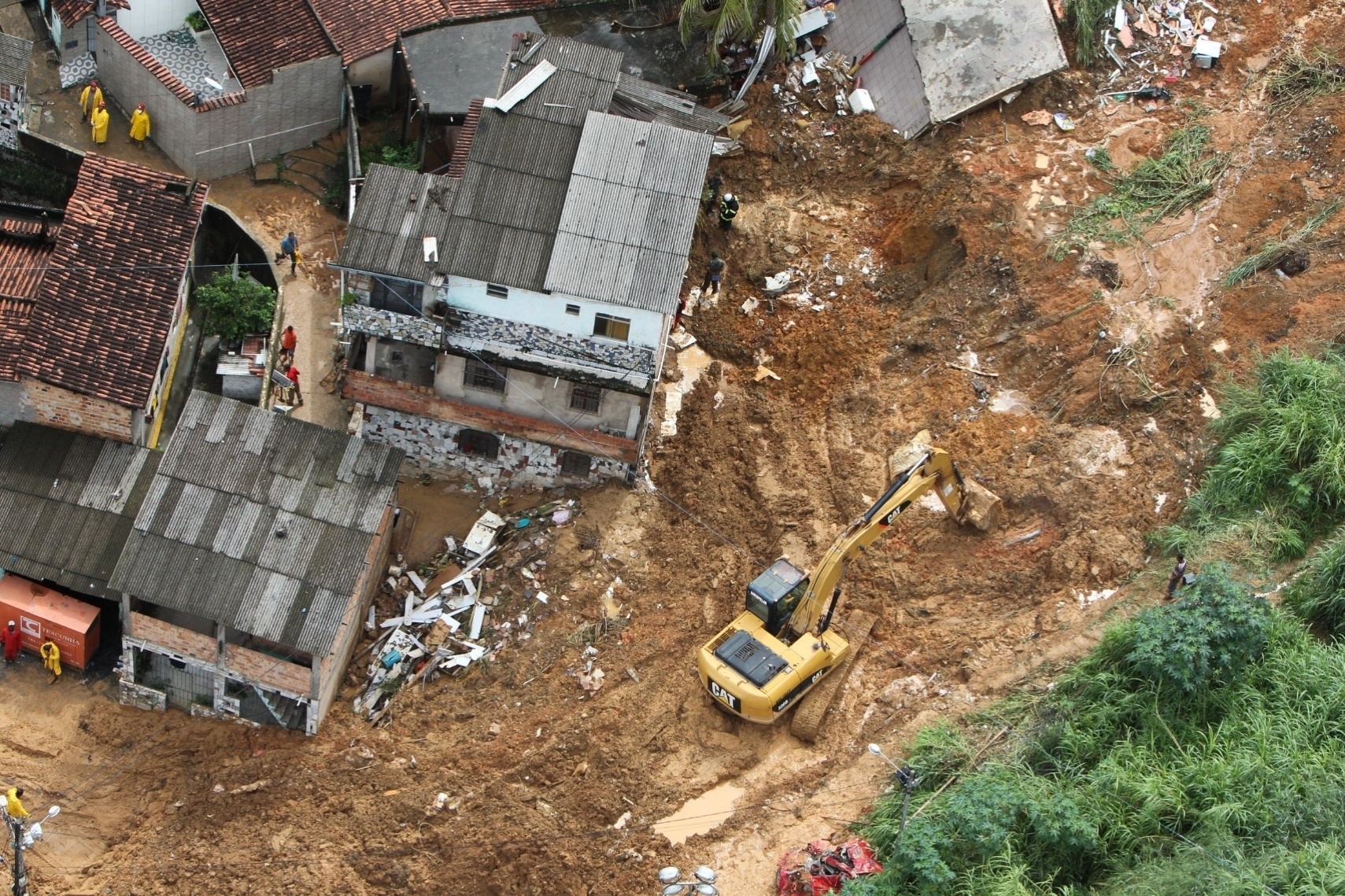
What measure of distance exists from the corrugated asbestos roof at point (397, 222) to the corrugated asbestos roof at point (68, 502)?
7099mm

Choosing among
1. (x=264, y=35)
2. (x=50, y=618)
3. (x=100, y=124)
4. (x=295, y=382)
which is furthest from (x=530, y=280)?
(x=100, y=124)

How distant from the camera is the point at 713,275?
144 feet

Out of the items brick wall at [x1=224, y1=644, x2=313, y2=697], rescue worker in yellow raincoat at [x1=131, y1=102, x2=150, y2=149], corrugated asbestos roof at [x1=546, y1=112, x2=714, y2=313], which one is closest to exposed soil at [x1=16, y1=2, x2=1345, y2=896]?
brick wall at [x1=224, y1=644, x2=313, y2=697]

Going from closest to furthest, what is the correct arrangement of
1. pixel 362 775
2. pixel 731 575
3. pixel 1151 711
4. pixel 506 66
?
pixel 1151 711, pixel 362 775, pixel 731 575, pixel 506 66

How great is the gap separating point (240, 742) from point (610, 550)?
9688 millimetres

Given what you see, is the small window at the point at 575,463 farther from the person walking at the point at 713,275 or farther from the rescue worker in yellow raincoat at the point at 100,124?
the rescue worker in yellow raincoat at the point at 100,124

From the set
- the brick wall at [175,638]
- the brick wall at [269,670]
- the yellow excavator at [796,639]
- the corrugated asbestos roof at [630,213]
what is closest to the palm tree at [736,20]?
the corrugated asbestos roof at [630,213]

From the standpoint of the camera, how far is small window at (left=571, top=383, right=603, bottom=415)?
40.2 m

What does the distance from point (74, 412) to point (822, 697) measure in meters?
18.7

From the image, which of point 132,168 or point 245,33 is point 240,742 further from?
point 245,33

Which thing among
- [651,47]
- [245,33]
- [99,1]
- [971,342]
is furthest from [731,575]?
[99,1]

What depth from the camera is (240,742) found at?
121ft

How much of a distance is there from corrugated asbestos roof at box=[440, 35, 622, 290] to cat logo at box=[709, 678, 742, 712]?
1016 cm

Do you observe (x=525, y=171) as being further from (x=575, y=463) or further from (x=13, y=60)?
(x=13, y=60)
